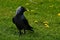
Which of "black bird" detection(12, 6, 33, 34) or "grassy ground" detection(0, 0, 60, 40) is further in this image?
"grassy ground" detection(0, 0, 60, 40)

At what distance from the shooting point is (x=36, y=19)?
9250 mm

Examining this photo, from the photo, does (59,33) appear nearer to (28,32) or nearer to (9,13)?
(28,32)

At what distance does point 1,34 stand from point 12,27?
629 mm

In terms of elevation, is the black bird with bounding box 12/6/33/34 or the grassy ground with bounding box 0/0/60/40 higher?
the black bird with bounding box 12/6/33/34

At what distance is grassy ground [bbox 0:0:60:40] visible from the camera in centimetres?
772

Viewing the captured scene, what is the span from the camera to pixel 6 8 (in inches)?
415

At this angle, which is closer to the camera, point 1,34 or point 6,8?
point 1,34

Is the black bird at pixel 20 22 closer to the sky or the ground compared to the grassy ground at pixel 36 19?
closer to the sky

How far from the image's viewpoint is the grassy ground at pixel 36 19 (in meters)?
7.72

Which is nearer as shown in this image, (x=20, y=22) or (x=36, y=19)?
(x=20, y=22)

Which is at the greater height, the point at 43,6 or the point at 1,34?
the point at 1,34

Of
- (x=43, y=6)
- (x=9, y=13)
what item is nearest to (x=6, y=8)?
(x=9, y=13)

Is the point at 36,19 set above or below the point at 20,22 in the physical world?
below

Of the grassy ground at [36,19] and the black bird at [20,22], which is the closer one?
the black bird at [20,22]
